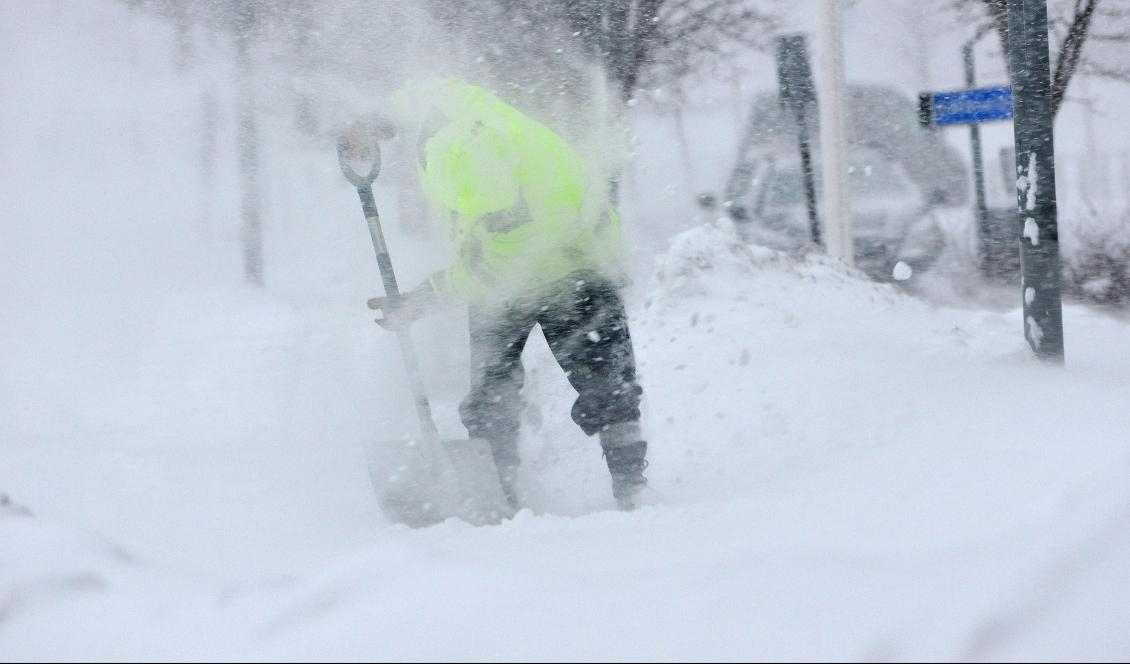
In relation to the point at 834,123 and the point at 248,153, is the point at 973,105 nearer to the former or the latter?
the point at 834,123

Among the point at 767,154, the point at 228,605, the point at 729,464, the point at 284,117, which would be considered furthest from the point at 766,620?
the point at 284,117

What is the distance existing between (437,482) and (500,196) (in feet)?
2.99

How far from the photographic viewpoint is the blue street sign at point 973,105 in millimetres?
4246

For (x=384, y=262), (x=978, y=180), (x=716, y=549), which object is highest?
(x=384, y=262)

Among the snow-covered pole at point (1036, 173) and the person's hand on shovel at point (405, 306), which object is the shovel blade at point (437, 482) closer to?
the person's hand on shovel at point (405, 306)

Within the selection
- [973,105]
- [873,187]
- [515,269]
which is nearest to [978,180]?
[873,187]

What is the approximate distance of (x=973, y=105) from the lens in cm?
428

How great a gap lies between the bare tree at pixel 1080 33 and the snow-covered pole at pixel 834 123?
0.84 m

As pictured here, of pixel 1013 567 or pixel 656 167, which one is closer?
pixel 1013 567

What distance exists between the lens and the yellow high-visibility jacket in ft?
7.92

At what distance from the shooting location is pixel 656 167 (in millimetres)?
7137

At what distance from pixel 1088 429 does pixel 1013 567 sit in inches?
44.9

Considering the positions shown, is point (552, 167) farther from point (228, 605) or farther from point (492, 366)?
point (228, 605)

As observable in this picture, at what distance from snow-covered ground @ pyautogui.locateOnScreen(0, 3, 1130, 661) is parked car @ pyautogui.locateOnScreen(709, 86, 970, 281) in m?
0.78
